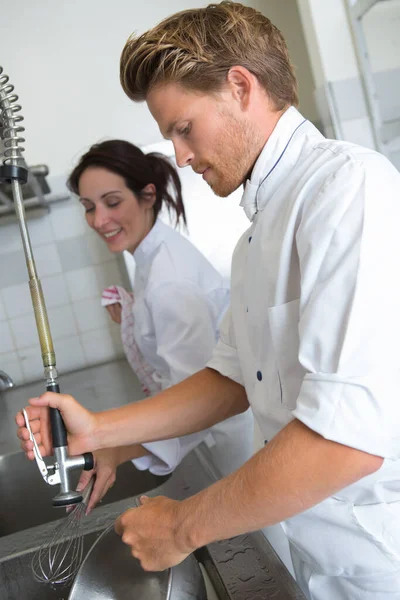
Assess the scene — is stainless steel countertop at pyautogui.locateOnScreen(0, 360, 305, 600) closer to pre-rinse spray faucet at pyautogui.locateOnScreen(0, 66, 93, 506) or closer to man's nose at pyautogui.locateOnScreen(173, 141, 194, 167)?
pre-rinse spray faucet at pyautogui.locateOnScreen(0, 66, 93, 506)

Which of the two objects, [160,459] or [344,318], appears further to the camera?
[160,459]

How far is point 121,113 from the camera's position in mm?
2020

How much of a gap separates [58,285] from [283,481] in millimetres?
1685

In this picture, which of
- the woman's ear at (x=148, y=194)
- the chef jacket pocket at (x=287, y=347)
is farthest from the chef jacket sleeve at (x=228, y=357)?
the woman's ear at (x=148, y=194)

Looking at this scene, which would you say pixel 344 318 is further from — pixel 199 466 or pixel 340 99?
pixel 340 99

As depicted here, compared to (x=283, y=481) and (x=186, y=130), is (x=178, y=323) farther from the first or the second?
(x=283, y=481)

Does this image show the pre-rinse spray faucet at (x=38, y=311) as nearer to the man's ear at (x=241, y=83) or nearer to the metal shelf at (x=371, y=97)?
the man's ear at (x=241, y=83)

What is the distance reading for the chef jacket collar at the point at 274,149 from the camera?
66cm

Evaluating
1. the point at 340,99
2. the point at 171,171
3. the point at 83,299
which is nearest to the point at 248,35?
the point at 171,171

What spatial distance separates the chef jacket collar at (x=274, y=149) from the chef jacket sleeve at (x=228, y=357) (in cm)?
23

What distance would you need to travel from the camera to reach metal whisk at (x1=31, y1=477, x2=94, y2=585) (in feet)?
2.34

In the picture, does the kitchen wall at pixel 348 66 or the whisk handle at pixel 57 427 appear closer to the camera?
the whisk handle at pixel 57 427

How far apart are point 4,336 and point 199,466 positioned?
4.21 feet

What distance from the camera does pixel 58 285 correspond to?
2070 mm
